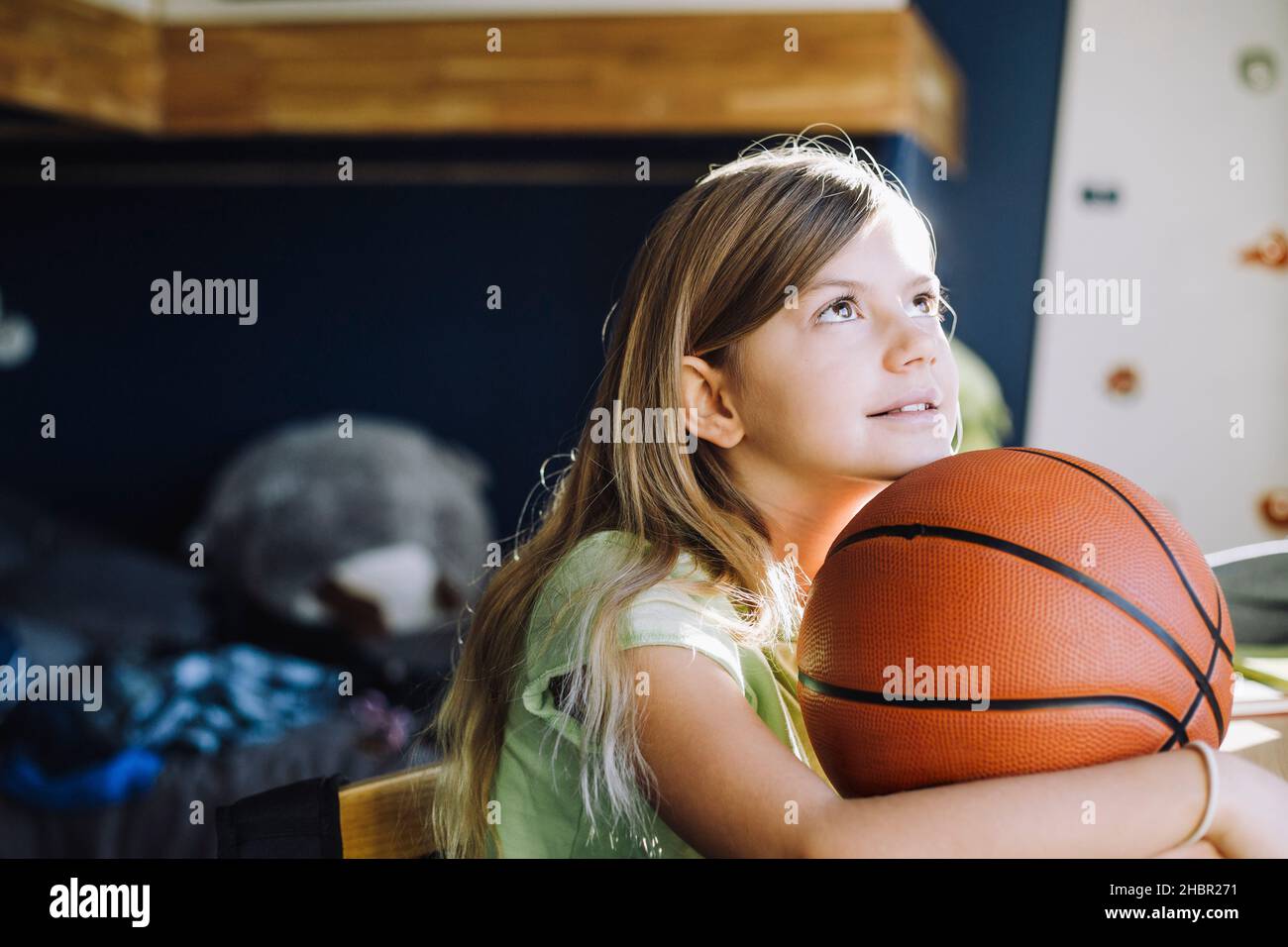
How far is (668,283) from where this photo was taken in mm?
1138

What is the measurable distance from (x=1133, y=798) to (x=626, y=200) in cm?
303

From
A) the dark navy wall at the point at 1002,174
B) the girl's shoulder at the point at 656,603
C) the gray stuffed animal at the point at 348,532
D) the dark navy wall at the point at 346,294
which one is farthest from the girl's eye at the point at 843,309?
the dark navy wall at the point at 1002,174

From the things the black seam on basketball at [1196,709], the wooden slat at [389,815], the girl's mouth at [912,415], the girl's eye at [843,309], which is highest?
the girl's eye at [843,309]

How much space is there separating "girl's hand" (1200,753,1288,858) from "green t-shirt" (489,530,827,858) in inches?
12.8

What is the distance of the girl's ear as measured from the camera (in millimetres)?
1115

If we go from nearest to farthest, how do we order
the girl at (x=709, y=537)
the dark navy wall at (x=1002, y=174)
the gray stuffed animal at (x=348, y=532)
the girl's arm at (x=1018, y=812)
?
1. the girl's arm at (x=1018, y=812)
2. the girl at (x=709, y=537)
3. the gray stuffed animal at (x=348, y=532)
4. the dark navy wall at (x=1002, y=174)

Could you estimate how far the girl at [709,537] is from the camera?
853mm

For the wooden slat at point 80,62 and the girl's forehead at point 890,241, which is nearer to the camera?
the girl's forehead at point 890,241

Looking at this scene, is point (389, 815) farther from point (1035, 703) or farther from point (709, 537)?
point (1035, 703)

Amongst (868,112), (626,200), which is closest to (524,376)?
(626,200)

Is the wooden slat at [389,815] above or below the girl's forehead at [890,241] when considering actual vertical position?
below

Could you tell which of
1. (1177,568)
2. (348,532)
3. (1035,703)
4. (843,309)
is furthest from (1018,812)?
(348,532)

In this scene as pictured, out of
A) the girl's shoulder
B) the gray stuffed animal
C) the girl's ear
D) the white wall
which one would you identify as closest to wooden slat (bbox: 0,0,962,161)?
the white wall

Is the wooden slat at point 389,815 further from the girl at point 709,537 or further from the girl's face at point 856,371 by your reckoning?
the girl's face at point 856,371
